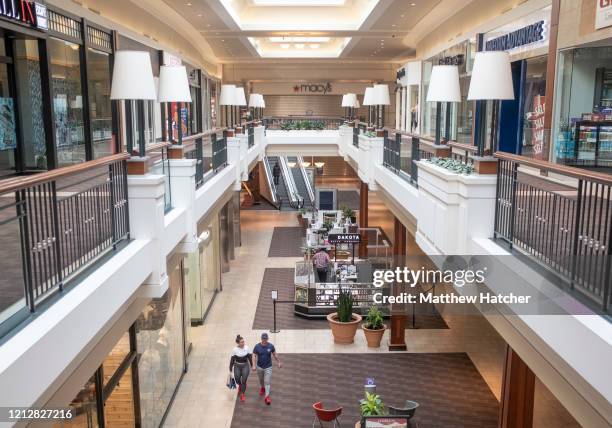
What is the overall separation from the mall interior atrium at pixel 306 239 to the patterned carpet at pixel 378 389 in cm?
5

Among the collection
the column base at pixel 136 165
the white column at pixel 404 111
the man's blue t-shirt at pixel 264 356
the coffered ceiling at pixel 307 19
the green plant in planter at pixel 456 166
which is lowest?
the man's blue t-shirt at pixel 264 356

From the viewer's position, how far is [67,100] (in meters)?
11.8

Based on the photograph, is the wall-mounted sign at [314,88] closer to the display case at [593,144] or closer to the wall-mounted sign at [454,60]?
the wall-mounted sign at [454,60]

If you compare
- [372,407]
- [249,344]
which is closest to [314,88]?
[249,344]

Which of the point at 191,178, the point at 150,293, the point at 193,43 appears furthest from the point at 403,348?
the point at 193,43

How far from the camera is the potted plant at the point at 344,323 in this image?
12.8m

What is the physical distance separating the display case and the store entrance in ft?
32.3

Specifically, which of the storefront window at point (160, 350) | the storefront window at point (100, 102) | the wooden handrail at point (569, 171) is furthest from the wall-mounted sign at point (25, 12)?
the wooden handrail at point (569, 171)

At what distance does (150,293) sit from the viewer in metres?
5.73

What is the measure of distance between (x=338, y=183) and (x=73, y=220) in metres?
35.9

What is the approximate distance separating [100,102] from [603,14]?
33.7 feet

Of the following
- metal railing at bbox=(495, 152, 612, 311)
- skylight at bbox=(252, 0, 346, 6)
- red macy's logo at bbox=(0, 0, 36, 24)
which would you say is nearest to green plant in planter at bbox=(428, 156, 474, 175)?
metal railing at bbox=(495, 152, 612, 311)

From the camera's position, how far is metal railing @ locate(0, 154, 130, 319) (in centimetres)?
353

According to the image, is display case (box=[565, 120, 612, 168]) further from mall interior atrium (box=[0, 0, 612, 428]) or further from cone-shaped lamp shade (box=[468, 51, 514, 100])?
cone-shaped lamp shade (box=[468, 51, 514, 100])
